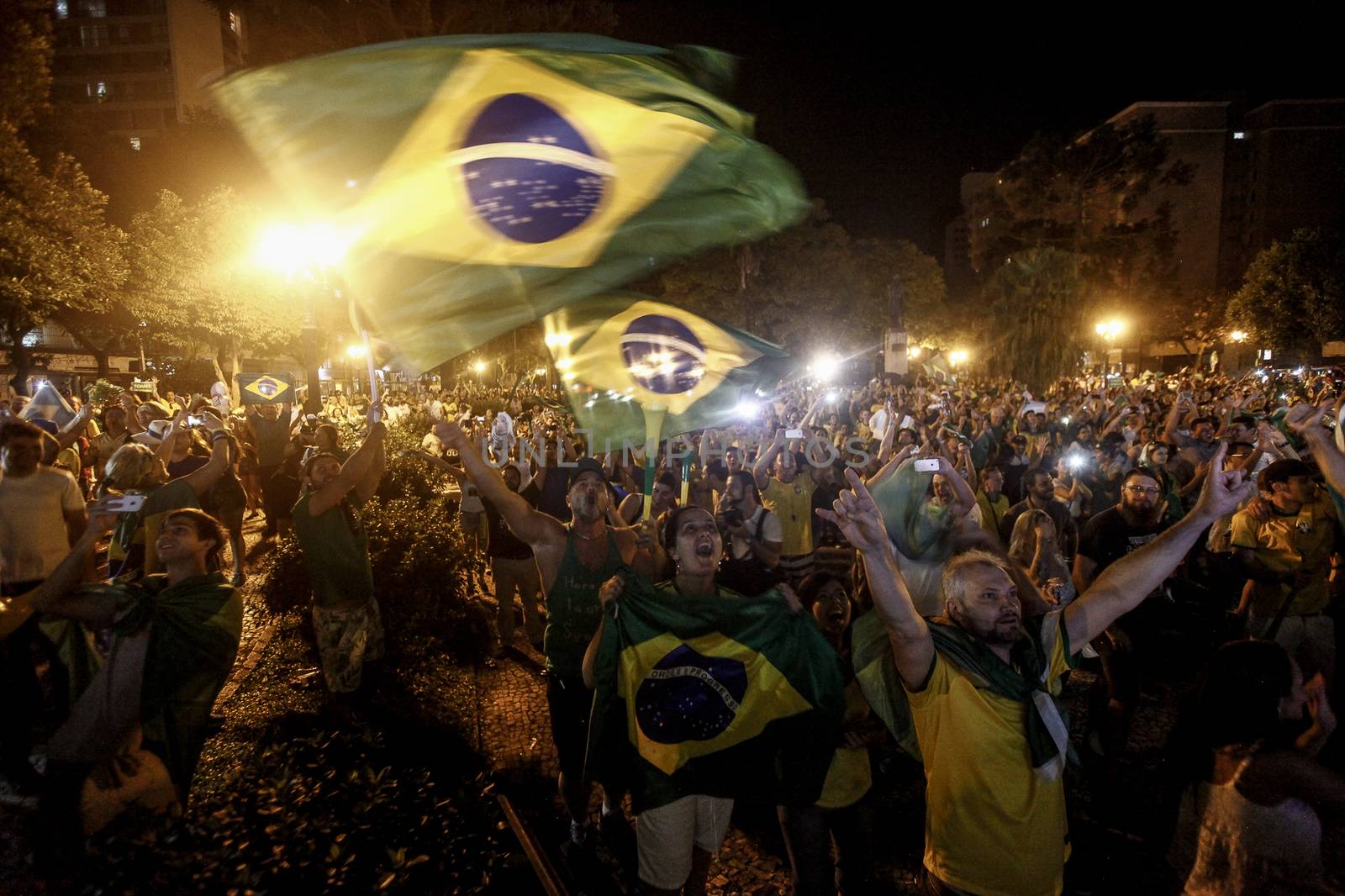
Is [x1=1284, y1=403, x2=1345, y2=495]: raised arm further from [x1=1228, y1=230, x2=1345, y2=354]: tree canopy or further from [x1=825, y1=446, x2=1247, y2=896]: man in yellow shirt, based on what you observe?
[x1=1228, y1=230, x2=1345, y2=354]: tree canopy

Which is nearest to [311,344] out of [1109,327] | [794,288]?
[794,288]

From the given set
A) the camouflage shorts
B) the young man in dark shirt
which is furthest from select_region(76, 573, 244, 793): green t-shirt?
the young man in dark shirt

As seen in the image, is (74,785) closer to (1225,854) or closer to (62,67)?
(1225,854)

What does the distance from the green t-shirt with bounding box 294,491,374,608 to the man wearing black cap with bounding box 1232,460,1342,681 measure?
597 cm

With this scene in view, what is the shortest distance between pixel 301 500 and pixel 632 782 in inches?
121

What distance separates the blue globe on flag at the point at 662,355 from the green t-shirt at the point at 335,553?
2.16 metres

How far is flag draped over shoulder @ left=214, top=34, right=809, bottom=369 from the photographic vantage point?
3.36 metres

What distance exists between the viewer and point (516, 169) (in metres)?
3.73

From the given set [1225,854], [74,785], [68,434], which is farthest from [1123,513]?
[68,434]

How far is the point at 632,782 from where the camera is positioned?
3.28m

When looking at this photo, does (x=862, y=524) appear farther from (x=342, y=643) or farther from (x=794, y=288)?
(x=794, y=288)

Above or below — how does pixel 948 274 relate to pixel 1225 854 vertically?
above

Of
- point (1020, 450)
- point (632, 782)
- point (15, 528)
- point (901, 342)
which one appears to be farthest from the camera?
point (901, 342)

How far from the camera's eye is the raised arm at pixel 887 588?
8.39 ft
